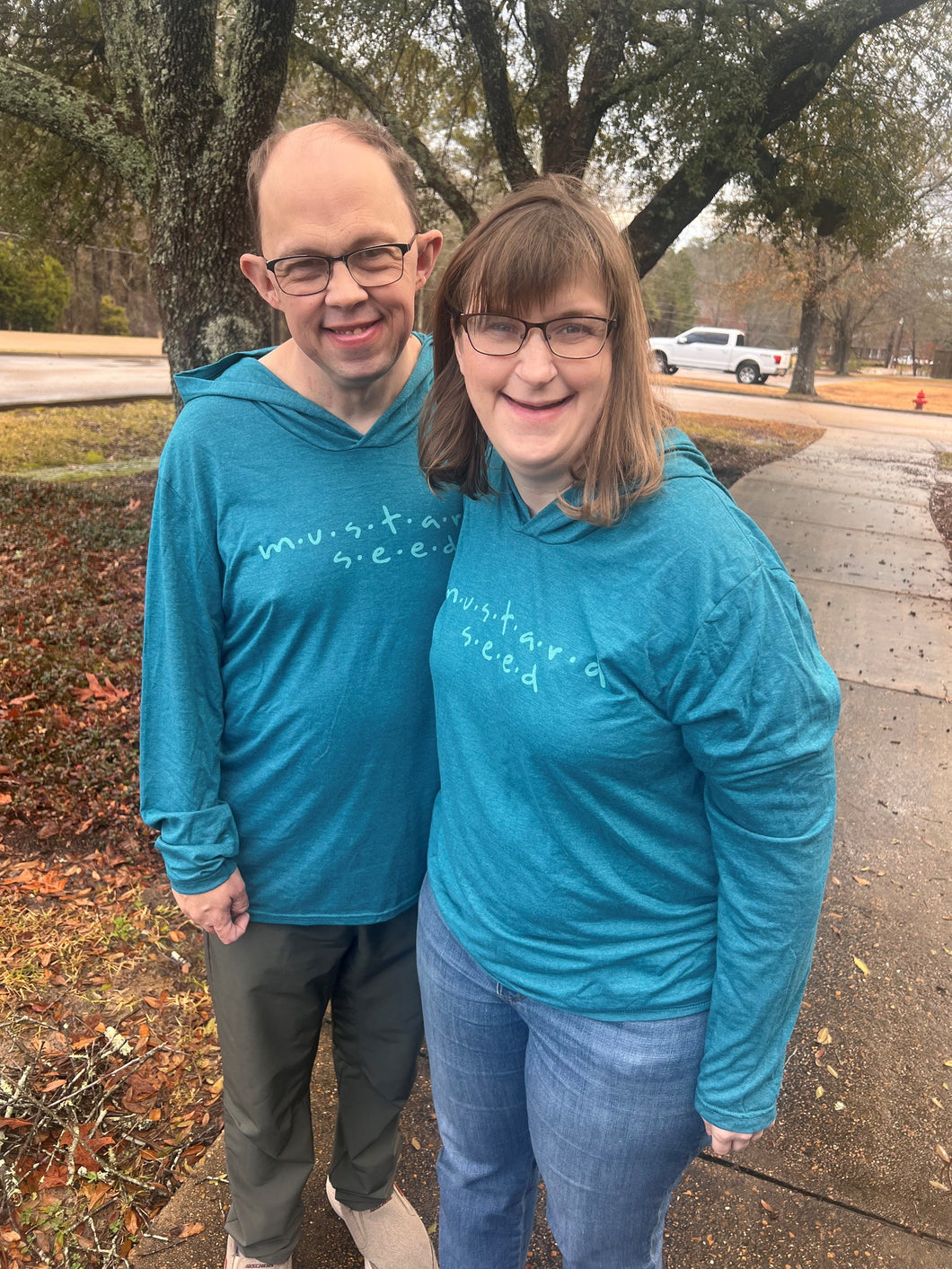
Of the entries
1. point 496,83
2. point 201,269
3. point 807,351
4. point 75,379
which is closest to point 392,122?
point 496,83

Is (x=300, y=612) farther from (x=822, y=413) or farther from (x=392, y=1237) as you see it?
(x=822, y=413)

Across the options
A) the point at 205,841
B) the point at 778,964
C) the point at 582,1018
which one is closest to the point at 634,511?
the point at 778,964

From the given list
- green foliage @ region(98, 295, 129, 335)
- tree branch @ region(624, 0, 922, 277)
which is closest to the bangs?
tree branch @ region(624, 0, 922, 277)

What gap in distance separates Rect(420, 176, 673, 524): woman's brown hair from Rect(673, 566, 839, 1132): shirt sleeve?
0.23 metres

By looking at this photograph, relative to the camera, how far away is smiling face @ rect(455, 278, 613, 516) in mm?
1286

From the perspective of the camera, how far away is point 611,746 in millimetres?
1262

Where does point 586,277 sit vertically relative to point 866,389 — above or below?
above

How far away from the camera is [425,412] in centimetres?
163

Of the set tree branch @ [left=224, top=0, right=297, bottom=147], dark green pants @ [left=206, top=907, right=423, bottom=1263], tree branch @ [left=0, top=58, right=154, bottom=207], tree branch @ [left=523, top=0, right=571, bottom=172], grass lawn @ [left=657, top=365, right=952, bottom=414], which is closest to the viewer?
dark green pants @ [left=206, top=907, right=423, bottom=1263]

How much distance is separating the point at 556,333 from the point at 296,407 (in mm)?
549

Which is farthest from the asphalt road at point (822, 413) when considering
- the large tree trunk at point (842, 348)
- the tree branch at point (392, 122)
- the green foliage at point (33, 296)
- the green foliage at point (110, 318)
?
the green foliage at point (110, 318)

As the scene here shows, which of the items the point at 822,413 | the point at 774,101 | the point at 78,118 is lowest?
the point at 822,413

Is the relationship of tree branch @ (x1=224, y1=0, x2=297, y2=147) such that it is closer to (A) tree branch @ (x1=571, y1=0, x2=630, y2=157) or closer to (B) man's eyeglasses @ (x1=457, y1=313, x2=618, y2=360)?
(A) tree branch @ (x1=571, y1=0, x2=630, y2=157)

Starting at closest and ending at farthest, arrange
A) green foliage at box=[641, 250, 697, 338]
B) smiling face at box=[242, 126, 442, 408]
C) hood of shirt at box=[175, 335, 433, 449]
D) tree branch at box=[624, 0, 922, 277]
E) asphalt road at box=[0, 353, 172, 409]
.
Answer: smiling face at box=[242, 126, 442, 408] → hood of shirt at box=[175, 335, 433, 449] → tree branch at box=[624, 0, 922, 277] → asphalt road at box=[0, 353, 172, 409] → green foliage at box=[641, 250, 697, 338]
